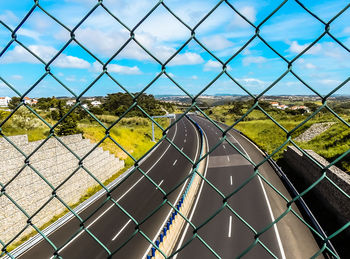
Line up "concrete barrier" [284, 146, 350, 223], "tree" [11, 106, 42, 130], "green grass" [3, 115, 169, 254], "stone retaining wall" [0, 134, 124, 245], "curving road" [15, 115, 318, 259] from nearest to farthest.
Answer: "curving road" [15, 115, 318, 259]
"concrete barrier" [284, 146, 350, 223]
"stone retaining wall" [0, 134, 124, 245]
"green grass" [3, 115, 169, 254]
"tree" [11, 106, 42, 130]

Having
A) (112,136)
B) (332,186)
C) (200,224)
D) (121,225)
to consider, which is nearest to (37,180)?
(121,225)

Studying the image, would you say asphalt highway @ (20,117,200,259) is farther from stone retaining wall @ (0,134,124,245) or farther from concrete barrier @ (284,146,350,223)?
concrete barrier @ (284,146,350,223)

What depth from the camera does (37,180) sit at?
12.4 m

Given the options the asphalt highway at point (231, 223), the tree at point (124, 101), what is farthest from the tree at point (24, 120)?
the tree at point (124, 101)

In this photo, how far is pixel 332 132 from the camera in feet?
74.9

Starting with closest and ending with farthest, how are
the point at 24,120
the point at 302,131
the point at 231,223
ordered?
the point at 231,223, the point at 24,120, the point at 302,131

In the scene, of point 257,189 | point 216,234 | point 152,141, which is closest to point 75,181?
point 216,234

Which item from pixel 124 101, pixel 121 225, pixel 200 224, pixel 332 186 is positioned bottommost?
pixel 121 225

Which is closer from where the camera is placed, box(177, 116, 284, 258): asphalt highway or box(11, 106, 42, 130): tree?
box(177, 116, 284, 258): asphalt highway

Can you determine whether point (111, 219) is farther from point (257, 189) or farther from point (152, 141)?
point (152, 141)

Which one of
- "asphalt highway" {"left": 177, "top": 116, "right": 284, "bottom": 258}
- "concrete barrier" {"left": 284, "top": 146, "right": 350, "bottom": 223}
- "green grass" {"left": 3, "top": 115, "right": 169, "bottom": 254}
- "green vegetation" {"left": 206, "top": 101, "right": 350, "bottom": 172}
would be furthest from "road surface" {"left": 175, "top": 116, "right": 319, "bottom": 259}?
"green grass" {"left": 3, "top": 115, "right": 169, "bottom": 254}

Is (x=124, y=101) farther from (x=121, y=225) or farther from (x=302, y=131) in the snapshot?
(x=302, y=131)

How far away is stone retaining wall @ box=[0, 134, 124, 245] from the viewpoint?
11047 mm

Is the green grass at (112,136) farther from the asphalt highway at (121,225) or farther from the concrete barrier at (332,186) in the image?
the concrete barrier at (332,186)
